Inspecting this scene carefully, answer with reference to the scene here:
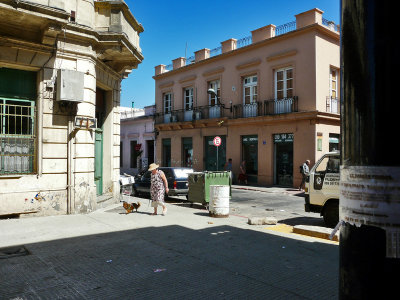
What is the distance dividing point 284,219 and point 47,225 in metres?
6.57

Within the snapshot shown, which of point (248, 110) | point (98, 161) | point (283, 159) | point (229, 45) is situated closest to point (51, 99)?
point (98, 161)

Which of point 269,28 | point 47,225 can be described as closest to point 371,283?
point 47,225

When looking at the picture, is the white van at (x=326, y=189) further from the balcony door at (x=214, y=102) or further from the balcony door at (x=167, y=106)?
the balcony door at (x=167, y=106)

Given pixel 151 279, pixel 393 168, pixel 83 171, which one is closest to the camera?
pixel 393 168

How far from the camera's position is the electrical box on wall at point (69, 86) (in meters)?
8.92

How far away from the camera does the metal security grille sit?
28.2 ft

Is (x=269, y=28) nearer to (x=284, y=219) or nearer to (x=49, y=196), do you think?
(x=284, y=219)

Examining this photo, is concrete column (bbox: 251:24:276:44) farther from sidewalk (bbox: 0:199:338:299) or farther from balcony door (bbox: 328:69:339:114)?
sidewalk (bbox: 0:199:338:299)

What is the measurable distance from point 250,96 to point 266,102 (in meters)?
1.85

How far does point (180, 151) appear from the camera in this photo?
2758cm

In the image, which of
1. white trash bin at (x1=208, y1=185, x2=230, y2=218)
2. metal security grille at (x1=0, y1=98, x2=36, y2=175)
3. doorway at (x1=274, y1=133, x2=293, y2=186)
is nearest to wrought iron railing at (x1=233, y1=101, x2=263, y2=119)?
doorway at (x1=274, y1=133, x2=293, y2=186)

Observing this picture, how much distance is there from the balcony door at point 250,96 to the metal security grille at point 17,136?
15.2 m

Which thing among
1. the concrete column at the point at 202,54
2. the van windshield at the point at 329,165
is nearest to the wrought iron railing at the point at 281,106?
the concrete column at the point at 202,54

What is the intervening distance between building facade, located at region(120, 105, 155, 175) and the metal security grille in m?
21.8
